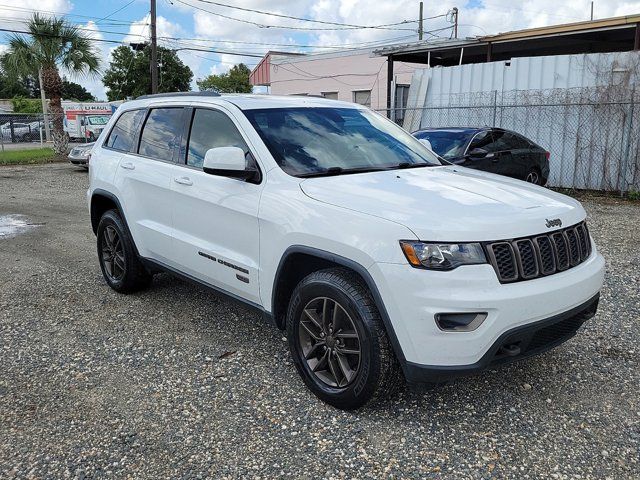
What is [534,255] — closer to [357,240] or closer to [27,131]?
[357,240]

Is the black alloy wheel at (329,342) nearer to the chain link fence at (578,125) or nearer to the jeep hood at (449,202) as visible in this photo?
the jeep hood at (449,202)

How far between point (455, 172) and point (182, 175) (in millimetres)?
1994

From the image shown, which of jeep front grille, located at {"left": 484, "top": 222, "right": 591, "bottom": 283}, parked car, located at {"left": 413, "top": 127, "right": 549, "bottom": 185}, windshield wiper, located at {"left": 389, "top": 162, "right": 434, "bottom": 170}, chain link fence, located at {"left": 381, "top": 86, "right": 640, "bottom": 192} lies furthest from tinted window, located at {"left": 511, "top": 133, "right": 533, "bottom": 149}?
jeep front grille, located at {"left": 484, "top": 222, "right": 591, "bottom": 283}

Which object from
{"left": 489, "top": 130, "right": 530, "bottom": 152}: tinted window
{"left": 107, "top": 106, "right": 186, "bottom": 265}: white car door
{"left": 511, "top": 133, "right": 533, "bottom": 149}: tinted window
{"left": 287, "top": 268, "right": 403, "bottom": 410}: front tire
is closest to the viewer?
{"left": 287, "top": 268, "right": 403, "bottom": 410}: front tire

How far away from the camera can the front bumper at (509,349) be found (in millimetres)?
2904

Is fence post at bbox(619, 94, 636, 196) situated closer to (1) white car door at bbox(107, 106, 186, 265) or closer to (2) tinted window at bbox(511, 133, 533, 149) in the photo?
(2) tinted window at bbox(511, 133, 533, 149)

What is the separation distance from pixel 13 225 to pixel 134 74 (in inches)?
2140

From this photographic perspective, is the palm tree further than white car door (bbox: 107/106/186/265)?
Yes

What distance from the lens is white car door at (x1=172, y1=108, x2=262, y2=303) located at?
12.3 ft

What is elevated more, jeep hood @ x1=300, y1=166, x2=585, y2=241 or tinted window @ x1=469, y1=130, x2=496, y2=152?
tinted window @ x1=469, y1=130, x2=496, y2=152

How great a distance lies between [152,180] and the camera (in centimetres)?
470

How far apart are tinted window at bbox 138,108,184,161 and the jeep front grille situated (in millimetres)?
2731

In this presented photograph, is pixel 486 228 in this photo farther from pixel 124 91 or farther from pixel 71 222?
pixel 124 91

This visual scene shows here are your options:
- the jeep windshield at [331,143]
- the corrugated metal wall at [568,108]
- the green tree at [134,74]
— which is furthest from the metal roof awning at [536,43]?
the green tree at [134,74]
